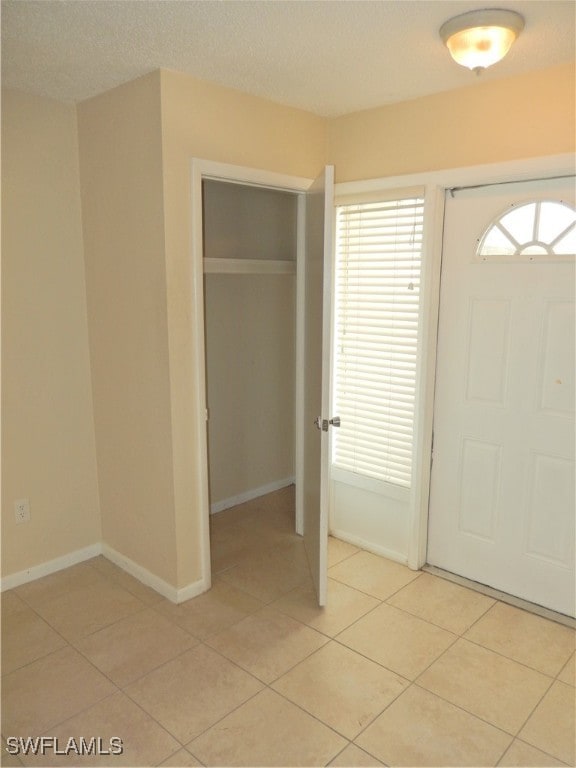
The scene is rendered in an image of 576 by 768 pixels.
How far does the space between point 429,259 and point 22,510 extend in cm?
245

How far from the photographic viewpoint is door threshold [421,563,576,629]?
8.70 feet

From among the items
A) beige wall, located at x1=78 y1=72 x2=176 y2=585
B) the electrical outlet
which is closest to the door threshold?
beige wall, located at x1=78 y1=72 x2=176 y2=585

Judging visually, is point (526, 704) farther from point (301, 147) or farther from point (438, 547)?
point (301, 147)

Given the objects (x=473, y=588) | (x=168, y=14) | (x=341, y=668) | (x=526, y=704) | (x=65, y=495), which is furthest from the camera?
(x=65, y=495)

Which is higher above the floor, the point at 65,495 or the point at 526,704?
the point at 65,495

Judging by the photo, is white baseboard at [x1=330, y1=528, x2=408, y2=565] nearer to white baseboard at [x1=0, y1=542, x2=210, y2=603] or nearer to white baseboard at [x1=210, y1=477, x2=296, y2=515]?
white baseboard at [x1=210, y1=477, x2=296, y2=515]

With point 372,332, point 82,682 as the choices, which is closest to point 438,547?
point 372,332

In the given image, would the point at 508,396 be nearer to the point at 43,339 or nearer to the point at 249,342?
the point at 249,342

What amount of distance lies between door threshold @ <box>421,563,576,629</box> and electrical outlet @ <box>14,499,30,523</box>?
7.05ft

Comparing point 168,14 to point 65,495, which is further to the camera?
point 65,495

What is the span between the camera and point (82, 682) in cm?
226

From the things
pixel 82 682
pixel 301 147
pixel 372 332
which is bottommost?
Result: pixel 82 682

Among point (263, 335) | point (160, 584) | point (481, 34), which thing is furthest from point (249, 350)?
point (481, 34)

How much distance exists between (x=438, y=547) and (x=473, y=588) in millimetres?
271
